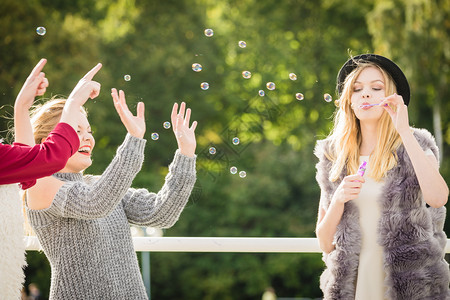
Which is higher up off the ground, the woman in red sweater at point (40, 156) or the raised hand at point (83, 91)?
the raised hand at point (83, 91)

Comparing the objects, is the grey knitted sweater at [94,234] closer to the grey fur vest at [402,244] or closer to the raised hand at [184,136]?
the raised hand at [184,136]

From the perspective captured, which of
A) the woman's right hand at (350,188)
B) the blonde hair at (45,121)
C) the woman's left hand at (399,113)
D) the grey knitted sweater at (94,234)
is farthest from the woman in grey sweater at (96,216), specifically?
the woman's left hand at (399,113)

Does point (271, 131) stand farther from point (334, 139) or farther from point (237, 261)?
point (334, 139)

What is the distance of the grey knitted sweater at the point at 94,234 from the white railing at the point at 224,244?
A: 0.41 metres


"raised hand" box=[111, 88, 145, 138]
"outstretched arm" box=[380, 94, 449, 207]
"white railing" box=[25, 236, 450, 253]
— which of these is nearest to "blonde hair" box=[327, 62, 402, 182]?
"outstretched arm" box=[380, 94, 449, 207]

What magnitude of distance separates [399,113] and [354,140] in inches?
13.2

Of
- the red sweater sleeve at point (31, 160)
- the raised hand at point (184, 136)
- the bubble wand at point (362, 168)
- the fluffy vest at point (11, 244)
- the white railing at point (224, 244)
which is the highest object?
the raised hand at point (184, 136)

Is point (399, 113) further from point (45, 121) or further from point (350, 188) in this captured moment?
point (45, 121)

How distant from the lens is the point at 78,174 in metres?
2.54

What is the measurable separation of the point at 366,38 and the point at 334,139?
14.1 metres

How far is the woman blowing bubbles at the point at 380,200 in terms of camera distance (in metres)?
2.36

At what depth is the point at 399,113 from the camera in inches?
93.2

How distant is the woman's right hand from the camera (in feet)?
7.78

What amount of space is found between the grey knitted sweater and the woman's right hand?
0.64m
